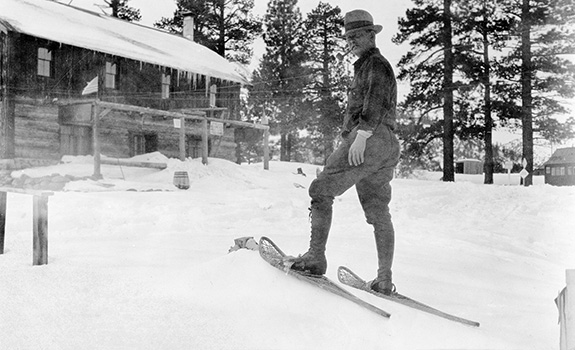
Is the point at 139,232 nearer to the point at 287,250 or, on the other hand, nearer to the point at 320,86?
the point at 287,250

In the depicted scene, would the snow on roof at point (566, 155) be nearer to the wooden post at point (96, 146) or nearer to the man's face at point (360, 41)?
the man's face at point (360, 41)

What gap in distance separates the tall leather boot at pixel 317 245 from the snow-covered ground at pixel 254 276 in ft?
0.46

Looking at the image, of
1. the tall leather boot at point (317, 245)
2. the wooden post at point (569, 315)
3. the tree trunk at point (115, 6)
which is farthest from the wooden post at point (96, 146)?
the wooden post at point (569, 315)

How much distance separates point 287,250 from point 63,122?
10693 millimetres

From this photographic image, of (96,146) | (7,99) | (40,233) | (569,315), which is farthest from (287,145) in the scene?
(569,315)

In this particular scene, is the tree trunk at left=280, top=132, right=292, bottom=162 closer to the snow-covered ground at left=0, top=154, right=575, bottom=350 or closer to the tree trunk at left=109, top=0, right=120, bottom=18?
the snow-covered ground at left=0, top=154, right=575, bottom=350

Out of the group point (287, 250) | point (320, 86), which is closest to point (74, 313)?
point (287, 250)

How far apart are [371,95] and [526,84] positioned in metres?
6.61

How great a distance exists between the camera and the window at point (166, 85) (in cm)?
1548

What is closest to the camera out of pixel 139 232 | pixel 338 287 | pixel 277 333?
pixel 277 333

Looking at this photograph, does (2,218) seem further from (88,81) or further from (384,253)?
(88,81)

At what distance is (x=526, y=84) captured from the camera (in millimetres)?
7797

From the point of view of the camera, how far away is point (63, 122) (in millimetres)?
12758

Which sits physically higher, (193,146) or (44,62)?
(44,62)
